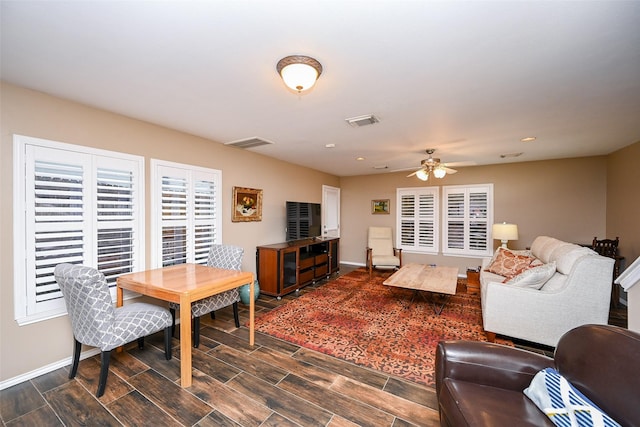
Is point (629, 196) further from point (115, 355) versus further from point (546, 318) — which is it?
point (115, 355)

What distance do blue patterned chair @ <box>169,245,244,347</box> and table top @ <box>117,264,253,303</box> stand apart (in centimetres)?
29

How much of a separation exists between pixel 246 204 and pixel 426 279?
3.09 metres

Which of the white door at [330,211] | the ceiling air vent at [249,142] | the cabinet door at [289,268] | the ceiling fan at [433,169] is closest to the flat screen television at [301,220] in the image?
the cabinet door at [289,268]

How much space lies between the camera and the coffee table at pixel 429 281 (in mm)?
3480

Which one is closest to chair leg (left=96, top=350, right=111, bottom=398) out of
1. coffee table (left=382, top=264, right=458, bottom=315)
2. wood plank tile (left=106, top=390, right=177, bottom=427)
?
wood plank tile (left=106, top=390, right=177, bottom=427)

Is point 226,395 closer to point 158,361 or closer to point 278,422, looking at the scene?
point 278,422

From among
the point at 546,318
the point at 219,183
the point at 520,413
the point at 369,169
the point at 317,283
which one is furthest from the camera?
the point at 369,169

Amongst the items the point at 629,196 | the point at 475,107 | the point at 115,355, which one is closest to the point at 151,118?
the point at 115,355

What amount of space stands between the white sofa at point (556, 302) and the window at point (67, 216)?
13.2 ft

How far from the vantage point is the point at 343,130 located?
3.29 m

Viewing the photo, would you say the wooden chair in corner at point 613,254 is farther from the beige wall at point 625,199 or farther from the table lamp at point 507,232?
the table lamp at point 507,232

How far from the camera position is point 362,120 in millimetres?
2928

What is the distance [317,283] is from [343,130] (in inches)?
122

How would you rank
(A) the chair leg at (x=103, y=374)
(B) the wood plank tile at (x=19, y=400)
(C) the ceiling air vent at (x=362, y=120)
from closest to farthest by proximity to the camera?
(B) the wood plank tile at (x=19, y=400) < (A) the chair leg at (x=103, y=374) < (C) the ceiling air vent at (x=362, y=120)
